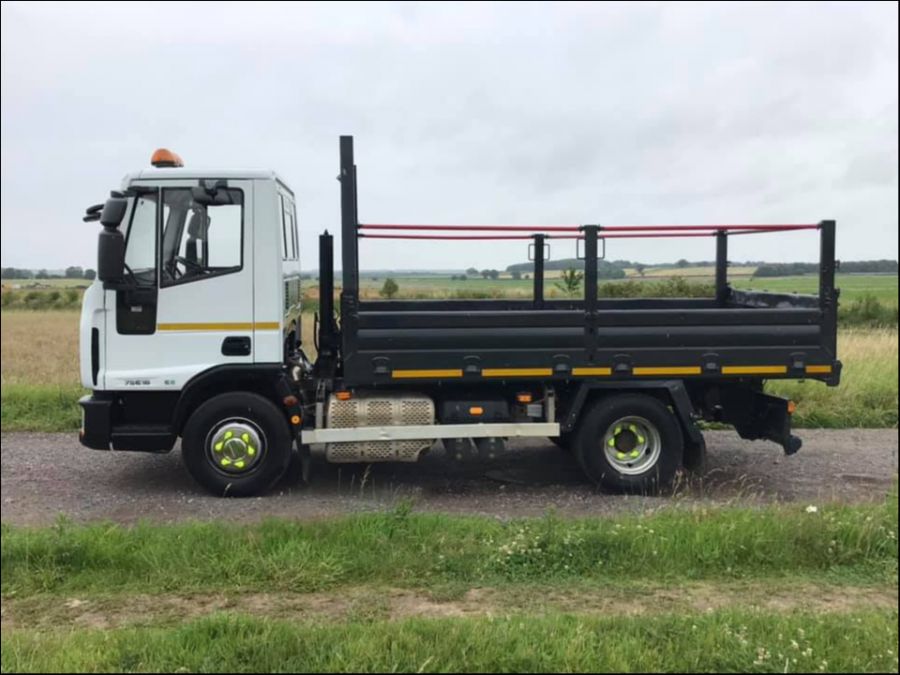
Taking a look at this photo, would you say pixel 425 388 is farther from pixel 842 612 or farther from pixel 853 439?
pixel 853 439

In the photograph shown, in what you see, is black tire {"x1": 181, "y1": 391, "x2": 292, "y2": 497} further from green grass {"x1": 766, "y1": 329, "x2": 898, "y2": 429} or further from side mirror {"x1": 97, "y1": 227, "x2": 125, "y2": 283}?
green grass {"x1": 766, "y1": 329, "x2": 898, "y2": 429}

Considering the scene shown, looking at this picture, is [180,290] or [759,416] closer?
[180,290]

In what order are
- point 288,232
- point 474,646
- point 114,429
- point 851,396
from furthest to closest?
point 851,396 → point 288,232 → point 114,429 → point 474,646

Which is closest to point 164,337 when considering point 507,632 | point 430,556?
point 430,556

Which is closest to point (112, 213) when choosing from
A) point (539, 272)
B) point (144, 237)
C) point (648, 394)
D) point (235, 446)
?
point (144, 237)

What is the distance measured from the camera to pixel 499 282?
796 centimetres

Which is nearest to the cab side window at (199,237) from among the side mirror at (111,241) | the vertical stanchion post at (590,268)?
the side mirror at (111,241)

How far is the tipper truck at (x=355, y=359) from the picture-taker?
6.29 meters

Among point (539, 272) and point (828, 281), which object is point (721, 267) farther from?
point (539, 272)

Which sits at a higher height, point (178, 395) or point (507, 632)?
point (178, 395)

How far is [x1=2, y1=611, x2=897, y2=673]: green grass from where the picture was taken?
332 cm

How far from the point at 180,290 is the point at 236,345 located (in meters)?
0.60

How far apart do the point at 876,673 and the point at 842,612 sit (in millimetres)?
750

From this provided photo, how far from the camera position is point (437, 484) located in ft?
23.5
